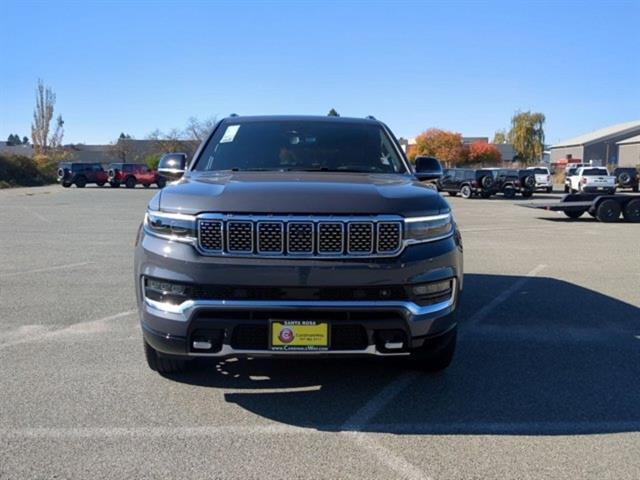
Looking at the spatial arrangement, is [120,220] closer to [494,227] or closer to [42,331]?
[494,227]

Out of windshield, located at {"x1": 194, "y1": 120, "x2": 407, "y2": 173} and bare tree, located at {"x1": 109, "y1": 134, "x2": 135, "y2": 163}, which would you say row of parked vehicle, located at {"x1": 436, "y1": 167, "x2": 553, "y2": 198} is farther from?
bare tree, located at {"x1": 109, "y1": 134, "x2": 135, "y2": 163}

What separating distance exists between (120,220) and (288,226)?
15516 millimetres

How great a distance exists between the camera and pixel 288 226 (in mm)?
3695

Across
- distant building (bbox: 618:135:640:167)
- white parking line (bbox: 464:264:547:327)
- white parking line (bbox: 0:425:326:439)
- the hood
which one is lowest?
white parking line (bbox: 0:425:326:439)

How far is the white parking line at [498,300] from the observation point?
6316 millimetres

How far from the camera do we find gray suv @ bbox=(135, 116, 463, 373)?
3.65 meters

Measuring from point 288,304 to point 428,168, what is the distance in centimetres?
250

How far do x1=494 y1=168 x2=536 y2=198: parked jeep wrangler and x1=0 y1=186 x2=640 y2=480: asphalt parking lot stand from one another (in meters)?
27.9

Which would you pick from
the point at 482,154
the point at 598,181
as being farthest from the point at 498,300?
the point at 482,154

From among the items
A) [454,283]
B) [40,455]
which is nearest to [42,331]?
[40,455]

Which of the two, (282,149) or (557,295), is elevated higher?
(282,149)

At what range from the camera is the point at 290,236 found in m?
3.70

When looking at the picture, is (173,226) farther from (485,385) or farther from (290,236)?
(485,385)

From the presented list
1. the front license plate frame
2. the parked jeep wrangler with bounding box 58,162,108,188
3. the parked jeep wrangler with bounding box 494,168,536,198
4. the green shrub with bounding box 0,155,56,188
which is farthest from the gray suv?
the green shrub with bounding box 0,155,56,188
